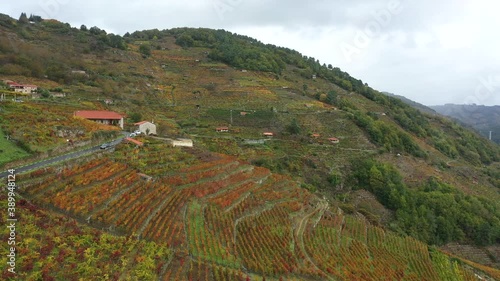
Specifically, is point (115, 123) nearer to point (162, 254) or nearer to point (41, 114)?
point (41, 114)

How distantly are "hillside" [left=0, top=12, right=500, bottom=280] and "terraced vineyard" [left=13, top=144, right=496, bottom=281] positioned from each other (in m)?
0.12

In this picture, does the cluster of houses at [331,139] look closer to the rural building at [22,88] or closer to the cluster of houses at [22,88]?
the cluster of houses at [22,88]

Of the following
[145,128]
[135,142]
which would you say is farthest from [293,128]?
[135,142]

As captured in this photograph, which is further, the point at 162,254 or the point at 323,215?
the point at 323,215

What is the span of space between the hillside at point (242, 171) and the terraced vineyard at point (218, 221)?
121 mm

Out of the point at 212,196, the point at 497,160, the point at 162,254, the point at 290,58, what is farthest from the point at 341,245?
the point at 290,58

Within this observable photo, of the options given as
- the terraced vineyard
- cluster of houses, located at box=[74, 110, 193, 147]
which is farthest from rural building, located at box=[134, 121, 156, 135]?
the terraced vineyard

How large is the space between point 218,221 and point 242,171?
34.0 feet

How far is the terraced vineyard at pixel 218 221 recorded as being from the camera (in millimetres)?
18578

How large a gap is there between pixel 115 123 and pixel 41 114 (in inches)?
375

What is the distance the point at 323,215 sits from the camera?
32.7 m

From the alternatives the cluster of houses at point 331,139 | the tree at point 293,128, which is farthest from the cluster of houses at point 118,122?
the cluster of houses at point 331,139

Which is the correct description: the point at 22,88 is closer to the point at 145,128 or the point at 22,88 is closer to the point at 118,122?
the point at 118,122

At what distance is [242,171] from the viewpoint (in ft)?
110
